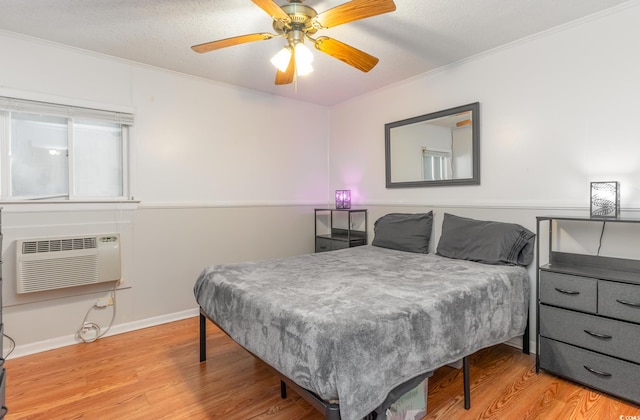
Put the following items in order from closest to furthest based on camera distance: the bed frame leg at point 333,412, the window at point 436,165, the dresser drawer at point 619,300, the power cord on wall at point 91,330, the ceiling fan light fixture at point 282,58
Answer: the bed frame leg at point 333,412 → the dresser drawer at point 619,300 → the ceiling fan light fixture at point 282,58 → the power cord on wall at point 91,330 → the window at point 436,165

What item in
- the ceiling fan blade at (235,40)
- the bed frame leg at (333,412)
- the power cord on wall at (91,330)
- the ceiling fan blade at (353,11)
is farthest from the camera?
the power cord on wall at (91,330)

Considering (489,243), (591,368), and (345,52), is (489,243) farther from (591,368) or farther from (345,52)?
(345,52)

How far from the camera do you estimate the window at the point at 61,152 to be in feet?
8.48

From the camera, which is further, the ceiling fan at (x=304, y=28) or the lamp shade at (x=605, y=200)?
the lamp shade at (x=605, y=200)

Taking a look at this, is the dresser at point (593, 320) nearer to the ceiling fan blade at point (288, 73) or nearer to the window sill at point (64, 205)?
the ceiling fan blade at point (288, 73)

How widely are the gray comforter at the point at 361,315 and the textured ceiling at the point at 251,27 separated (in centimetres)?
173

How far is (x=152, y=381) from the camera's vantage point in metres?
2.19

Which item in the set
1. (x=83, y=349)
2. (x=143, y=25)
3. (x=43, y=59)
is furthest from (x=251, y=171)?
(x=83, y=349)

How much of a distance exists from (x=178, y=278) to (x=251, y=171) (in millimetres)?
1371

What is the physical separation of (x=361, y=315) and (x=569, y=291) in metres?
1.52

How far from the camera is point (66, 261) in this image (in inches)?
105

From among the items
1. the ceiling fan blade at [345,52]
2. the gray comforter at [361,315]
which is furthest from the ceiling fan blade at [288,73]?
the gray comforter at [361,315]

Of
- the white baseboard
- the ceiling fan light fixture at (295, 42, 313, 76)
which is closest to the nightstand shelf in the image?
the white baseboard

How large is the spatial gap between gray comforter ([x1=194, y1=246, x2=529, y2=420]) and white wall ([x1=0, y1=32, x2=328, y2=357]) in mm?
1155
